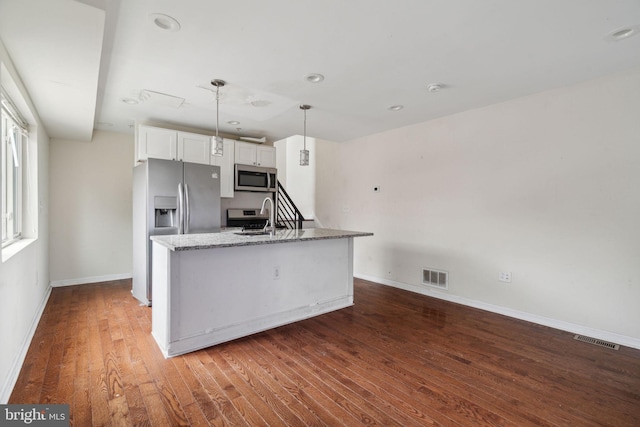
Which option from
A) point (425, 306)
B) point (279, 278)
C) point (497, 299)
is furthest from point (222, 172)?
point (497, 299)

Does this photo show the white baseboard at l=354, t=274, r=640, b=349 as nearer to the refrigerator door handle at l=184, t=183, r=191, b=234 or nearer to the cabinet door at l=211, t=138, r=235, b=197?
the cabinet door at l=211, t=138, r=235, b=197

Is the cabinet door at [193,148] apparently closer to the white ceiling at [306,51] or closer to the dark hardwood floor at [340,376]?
the white ceiling at [306,51]

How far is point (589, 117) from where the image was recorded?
9.31 ft

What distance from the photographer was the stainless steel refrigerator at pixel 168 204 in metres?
3.59

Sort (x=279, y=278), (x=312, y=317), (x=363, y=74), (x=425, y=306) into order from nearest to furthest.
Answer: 1. (x=363, y=74)
2. (x=279, y=278)
3. (x=312, y=317)
4. (x=425, y=306)

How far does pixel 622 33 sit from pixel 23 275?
193 inches

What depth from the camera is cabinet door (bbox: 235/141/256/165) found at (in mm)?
4691

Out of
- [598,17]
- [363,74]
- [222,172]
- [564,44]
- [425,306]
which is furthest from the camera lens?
[222,172]

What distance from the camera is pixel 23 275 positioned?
2490mm

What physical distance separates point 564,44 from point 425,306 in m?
2.88

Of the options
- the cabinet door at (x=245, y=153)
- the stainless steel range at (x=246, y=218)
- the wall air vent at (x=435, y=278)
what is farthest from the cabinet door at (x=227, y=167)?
the wall air vent at (x=435, y=278)

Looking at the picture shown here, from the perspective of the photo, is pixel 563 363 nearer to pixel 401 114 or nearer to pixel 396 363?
pixel 396 363

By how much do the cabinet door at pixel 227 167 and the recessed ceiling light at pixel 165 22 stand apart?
2.49m

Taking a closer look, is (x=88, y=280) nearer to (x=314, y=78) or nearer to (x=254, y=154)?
(x=254, y=154)
